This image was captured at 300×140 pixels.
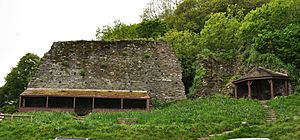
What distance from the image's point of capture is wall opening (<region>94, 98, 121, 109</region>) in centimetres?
2889

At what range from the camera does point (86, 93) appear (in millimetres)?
28391

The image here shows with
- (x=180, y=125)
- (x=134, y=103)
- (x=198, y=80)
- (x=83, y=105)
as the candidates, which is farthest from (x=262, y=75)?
(x=83, y=105)

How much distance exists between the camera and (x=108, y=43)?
3228 centimetres

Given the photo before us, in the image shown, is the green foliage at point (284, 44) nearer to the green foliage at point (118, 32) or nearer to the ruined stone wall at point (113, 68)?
the ruined stone wall at point (113, 68)

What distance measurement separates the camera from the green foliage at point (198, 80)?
32031 millimetres

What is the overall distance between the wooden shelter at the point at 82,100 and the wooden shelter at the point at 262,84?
720cm

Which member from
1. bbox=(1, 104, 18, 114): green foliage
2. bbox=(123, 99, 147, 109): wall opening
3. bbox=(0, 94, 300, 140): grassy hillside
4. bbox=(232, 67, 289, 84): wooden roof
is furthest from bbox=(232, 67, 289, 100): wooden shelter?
bbox=(1, 104, 18, 114): green foliage

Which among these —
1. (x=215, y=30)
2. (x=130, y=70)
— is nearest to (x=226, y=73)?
(x=215, y=30)

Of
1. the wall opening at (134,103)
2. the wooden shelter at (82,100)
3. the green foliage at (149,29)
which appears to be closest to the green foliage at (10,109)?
the wooden shelter at (82,100)

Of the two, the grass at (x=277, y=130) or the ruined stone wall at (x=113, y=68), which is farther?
the ruined stone wall at (x=113, y=68)

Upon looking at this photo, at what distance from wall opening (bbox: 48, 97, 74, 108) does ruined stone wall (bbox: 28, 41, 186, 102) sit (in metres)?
1.25

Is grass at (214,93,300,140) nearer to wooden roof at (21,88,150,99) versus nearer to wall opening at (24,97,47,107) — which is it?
wooden roof at (21,88,150,99)

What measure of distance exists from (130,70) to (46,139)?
14609 millimetres

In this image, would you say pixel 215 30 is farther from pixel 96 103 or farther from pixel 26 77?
pixel 26 77
